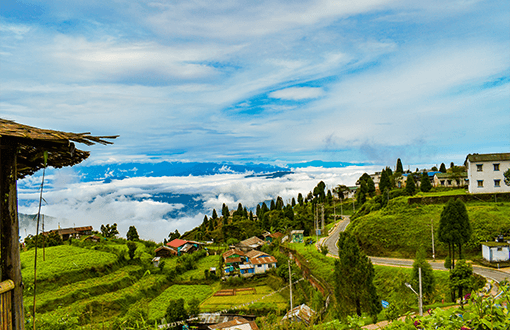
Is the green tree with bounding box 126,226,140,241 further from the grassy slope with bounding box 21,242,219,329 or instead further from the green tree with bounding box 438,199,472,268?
the green tree with bounding box 438,199,472,268

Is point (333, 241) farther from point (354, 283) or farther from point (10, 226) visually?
point (10, 226)

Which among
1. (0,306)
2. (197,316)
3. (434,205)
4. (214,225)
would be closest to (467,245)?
(434,205)

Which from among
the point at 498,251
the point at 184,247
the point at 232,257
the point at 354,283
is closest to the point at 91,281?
the point at 232,257

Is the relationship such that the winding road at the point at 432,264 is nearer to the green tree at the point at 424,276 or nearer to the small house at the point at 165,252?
the green tree at the point at 424,276

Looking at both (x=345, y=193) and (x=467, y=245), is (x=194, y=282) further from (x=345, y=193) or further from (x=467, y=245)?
(x=345, y=193)

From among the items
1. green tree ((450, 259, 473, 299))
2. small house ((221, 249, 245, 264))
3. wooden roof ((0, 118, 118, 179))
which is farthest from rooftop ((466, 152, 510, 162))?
wooden roof ((0, 118, 118, 179))
